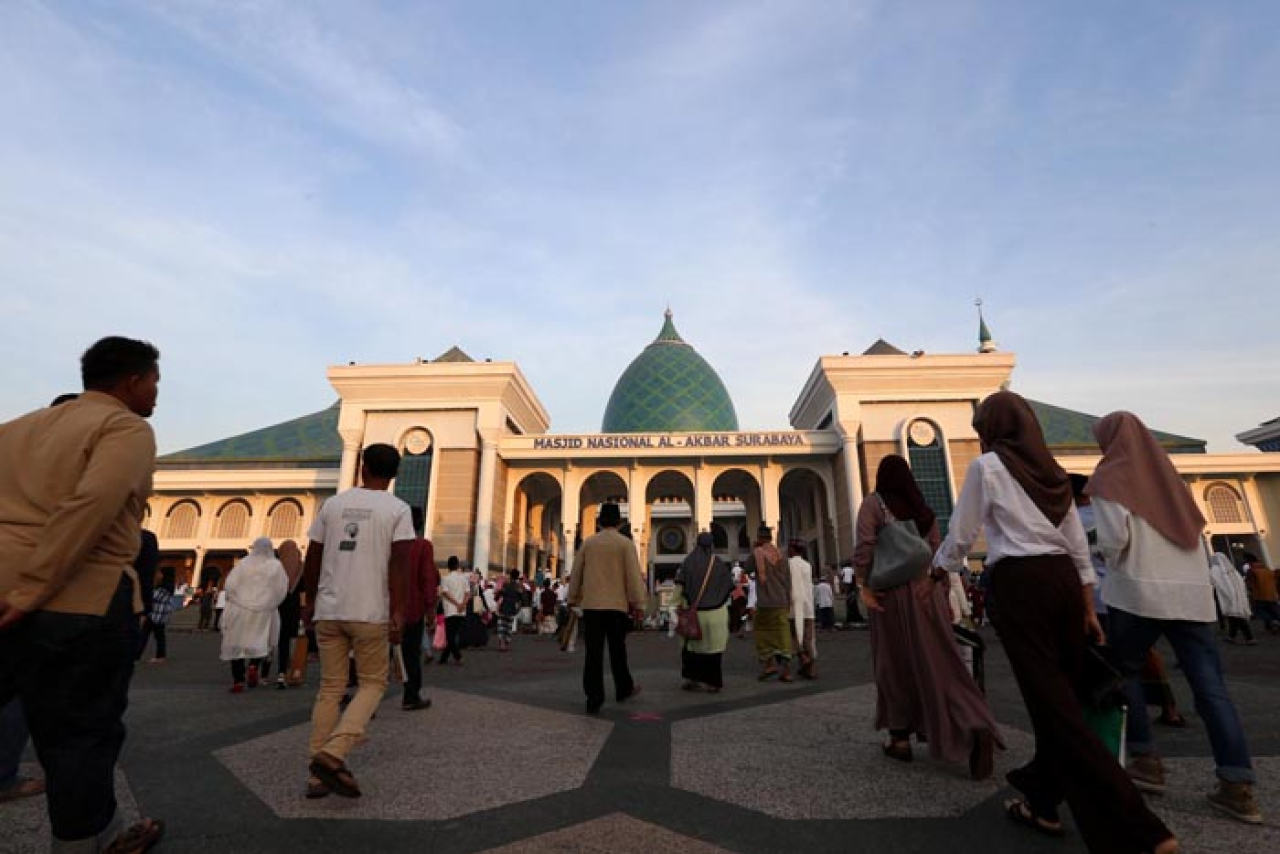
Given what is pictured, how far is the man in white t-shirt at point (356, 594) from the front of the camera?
2969 millimetres

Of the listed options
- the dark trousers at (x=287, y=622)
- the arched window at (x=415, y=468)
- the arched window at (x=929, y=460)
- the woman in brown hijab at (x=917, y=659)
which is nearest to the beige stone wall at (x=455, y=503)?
the arched window at (x=415, y=468)

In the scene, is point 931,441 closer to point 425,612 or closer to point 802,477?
point 802,477

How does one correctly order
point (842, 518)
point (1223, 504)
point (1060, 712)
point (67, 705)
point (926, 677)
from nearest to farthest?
point (67, 705) → point (1060, 712) → point (926, 677) → point (842, 518) → point (1223, 504)

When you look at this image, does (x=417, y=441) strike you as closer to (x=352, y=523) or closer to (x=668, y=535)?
(x=668, y=535)

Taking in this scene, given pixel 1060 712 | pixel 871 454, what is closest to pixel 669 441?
pixel 871 454

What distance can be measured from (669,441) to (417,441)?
10.4 meters

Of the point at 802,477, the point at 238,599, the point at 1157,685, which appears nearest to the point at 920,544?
the point at 1157,685

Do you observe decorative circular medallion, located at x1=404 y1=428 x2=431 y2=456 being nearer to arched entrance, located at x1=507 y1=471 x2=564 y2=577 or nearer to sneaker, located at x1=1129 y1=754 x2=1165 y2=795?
arched entrance, located at x1=507 y1=471 x2=564 y2=577

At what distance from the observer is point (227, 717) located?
4.89m

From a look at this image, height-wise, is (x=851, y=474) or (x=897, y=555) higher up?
(x=851, y=474)

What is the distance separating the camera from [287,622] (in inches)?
291

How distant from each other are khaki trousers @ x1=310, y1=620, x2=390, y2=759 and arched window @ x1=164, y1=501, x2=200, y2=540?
108ft

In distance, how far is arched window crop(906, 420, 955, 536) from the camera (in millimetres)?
25172

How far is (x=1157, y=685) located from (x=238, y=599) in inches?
296
